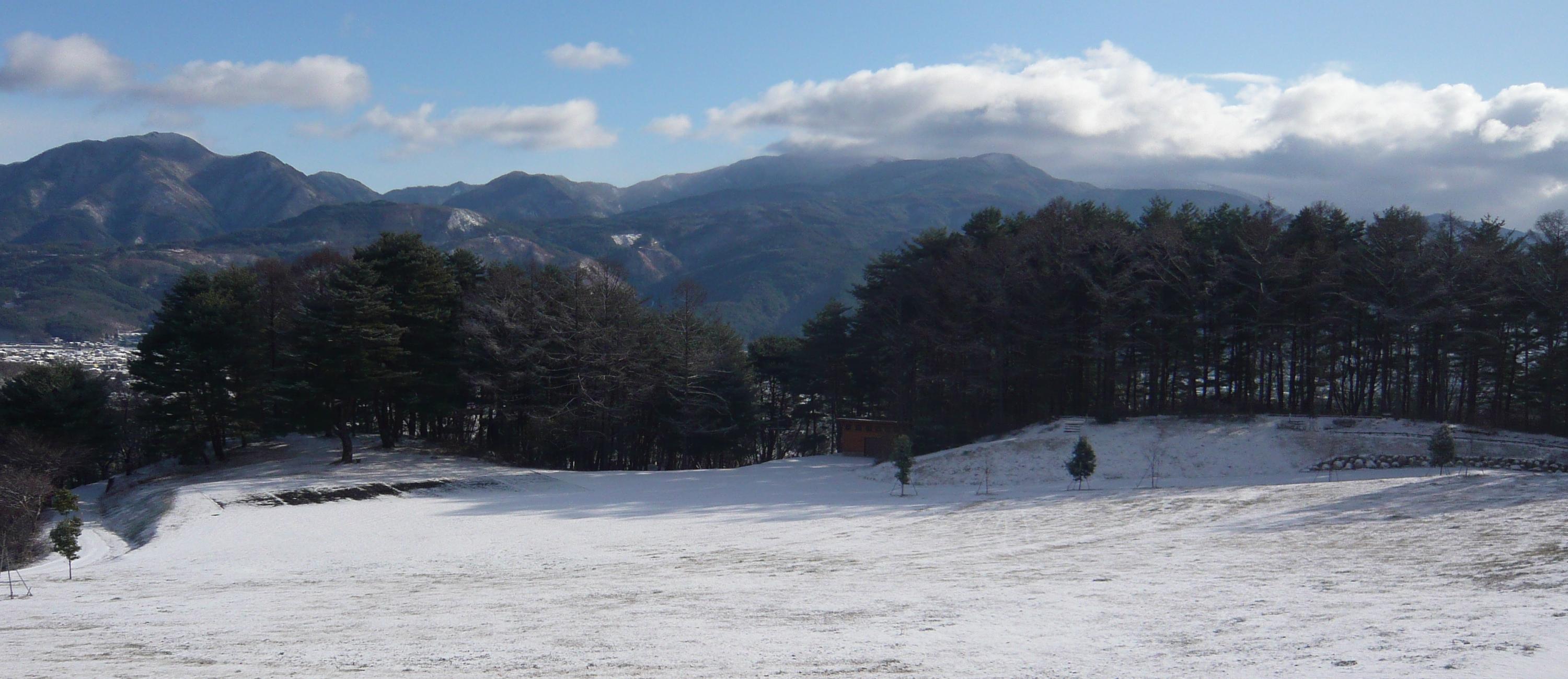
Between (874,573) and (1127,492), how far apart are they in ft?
43.8

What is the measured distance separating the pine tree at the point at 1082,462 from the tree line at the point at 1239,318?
24.6 feet

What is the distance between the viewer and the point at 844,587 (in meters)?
14.1

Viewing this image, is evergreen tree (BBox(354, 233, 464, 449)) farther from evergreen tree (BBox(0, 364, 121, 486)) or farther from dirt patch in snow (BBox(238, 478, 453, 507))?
evergreen tree (BBox(0, 364, 121, 486))

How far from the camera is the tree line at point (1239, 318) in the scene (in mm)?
31453

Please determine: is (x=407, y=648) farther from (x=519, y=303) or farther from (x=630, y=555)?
(x=519, y=303)

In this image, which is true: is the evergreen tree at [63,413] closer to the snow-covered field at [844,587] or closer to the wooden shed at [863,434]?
the snow-covered field at [844,587]

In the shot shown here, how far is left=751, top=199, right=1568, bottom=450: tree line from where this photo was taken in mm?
31453

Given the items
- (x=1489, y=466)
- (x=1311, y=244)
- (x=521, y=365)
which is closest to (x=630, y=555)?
(x=521, y=365)

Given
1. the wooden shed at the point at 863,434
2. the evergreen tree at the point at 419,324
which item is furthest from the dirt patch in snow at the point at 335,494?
the wooden shed at the point at 863,434

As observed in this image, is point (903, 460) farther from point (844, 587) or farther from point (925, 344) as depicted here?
point (844, 587)

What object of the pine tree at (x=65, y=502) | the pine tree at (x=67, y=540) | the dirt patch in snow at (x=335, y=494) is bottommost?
A: the dirt patch in snow at (x=335, y=494)

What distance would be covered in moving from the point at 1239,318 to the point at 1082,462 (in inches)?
486

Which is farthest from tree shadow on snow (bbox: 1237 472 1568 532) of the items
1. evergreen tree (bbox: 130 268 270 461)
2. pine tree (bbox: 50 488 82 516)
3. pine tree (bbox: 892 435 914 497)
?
evergreen tree (bbox: 130 268 270 461)

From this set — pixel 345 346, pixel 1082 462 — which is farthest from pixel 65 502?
pixel 1082 462
